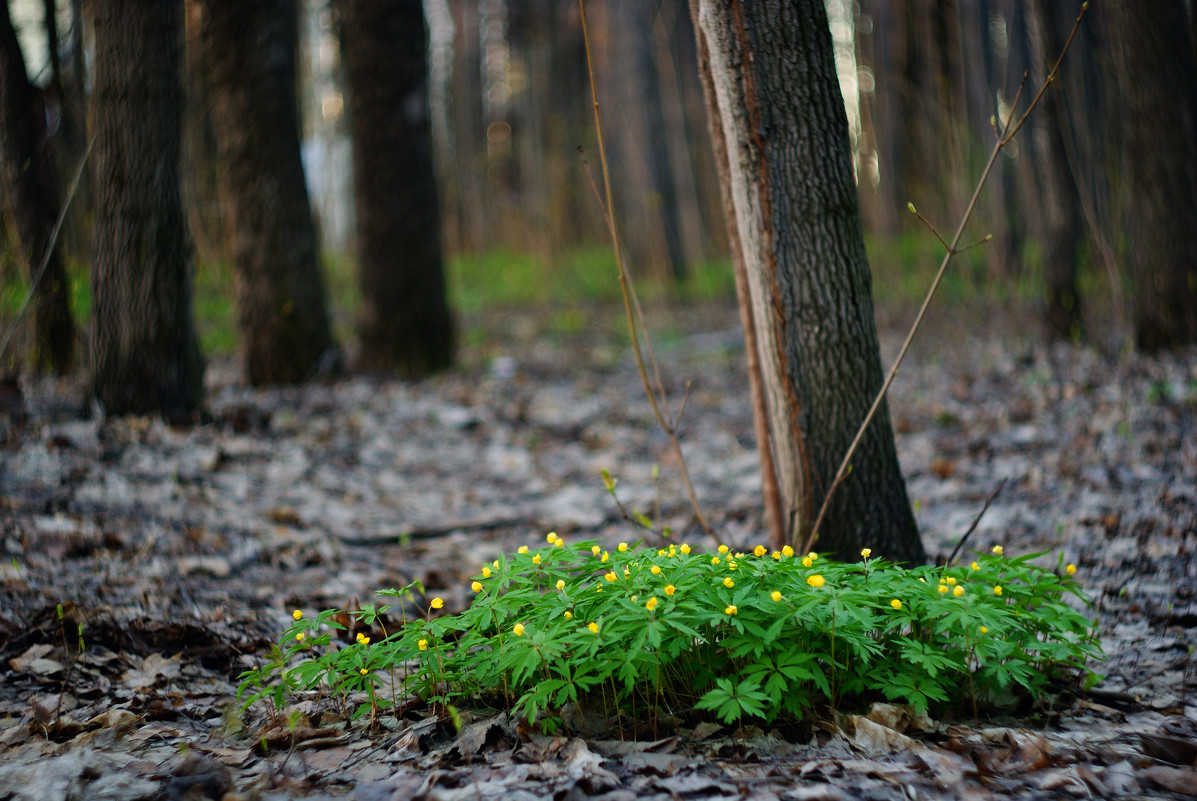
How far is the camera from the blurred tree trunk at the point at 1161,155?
4820 mm

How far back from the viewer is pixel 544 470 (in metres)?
4.71

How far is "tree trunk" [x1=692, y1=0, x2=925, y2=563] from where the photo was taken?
249 cm

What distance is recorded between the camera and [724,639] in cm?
179

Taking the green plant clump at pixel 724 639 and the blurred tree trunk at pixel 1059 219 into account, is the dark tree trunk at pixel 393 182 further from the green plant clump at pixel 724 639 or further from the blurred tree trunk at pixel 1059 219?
the blurred tree trunk at pixel 1059 219

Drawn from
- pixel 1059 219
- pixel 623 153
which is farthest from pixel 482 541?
pixel 623 153

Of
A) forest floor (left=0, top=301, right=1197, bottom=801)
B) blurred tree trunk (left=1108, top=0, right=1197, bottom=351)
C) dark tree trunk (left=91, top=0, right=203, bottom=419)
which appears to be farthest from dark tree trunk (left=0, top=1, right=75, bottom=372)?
blurred tree trunk (left=1108, top=0, right=1197, bottom=351)

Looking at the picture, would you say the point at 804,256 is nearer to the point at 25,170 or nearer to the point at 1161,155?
the point at 1161,155

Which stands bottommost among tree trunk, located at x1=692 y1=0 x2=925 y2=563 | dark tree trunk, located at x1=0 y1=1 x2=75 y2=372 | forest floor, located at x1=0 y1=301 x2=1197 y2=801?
forest floor, located at x1=0 y1=301 x2=1197 y2=801

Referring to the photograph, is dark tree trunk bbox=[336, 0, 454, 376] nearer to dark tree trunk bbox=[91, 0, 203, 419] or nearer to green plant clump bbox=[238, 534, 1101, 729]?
dark tree trunk bbox=[91, 0, 203, 419]

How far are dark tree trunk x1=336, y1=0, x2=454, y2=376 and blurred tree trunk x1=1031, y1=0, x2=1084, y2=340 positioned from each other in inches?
197

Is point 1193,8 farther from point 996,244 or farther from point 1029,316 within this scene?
point 1029,316

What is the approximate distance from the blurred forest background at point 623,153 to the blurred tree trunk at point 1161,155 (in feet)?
0.19

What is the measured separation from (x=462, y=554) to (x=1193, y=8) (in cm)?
601

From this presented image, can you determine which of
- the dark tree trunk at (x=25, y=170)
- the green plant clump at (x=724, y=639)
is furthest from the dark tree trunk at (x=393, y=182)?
the green plant clump at (x=724, y=639)
